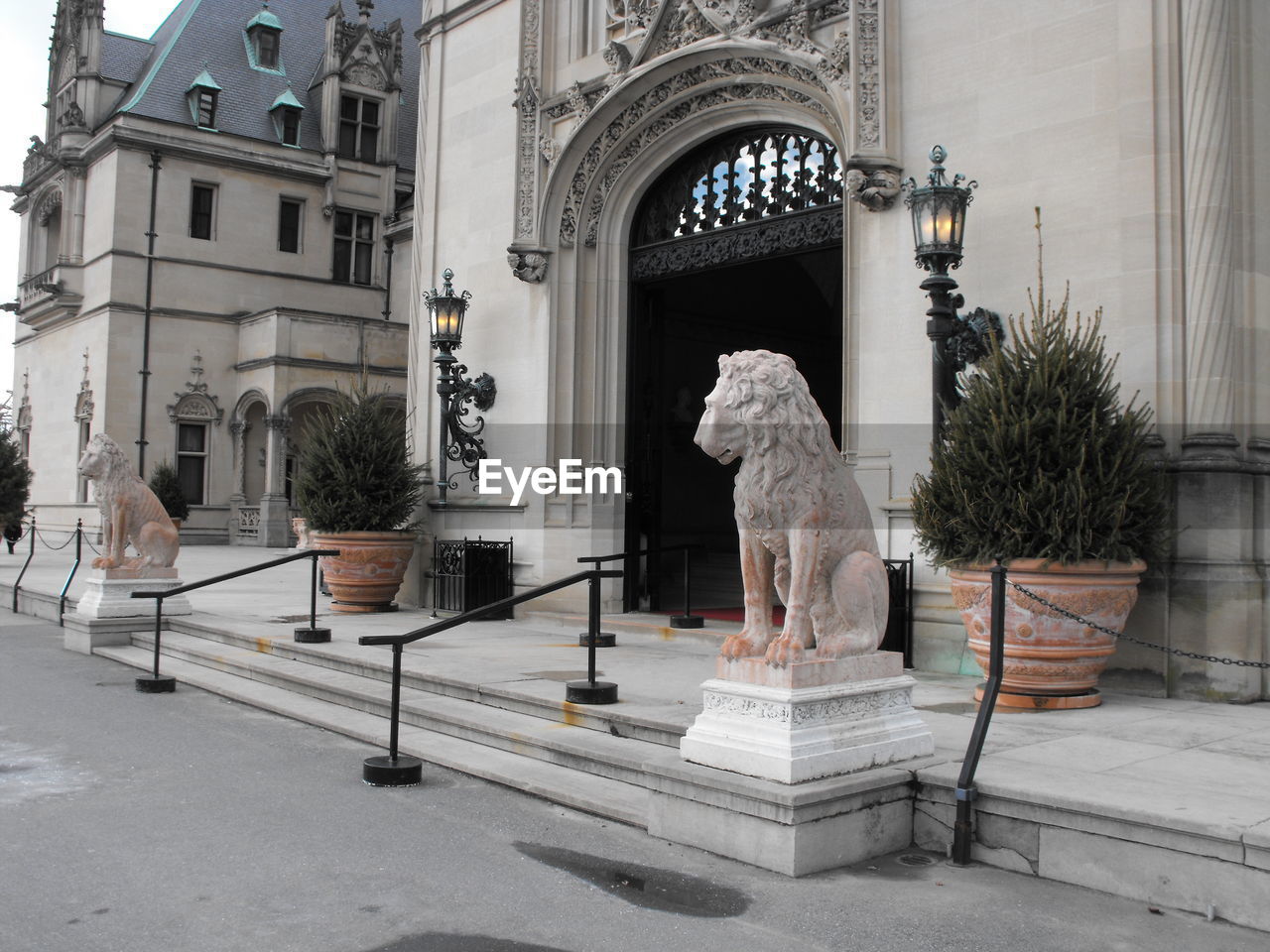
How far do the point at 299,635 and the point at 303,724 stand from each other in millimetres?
2694

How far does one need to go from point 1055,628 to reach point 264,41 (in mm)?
37677

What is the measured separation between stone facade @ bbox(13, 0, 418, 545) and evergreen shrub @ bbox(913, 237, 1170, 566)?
27508mm

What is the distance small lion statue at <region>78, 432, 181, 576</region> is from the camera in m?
12.9

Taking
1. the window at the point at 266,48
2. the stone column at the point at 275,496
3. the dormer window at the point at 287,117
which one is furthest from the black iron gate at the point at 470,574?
the window at the point at 266,48

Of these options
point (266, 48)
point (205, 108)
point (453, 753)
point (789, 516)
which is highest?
point (266, 48)

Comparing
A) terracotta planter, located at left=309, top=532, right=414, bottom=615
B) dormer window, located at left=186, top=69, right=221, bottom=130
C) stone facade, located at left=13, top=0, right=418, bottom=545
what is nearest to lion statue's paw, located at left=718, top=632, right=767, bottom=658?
terracotta planter, located at left=309, top=532, right=414, bottom=615

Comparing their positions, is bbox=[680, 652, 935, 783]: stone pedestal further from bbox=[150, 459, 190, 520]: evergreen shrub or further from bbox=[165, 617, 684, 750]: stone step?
bbox=[150, 459, 190, 520]: evergreen shrub

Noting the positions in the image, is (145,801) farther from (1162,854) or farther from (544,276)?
(544,276)

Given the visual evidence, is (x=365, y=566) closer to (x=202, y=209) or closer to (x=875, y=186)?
(x=875, y=186)

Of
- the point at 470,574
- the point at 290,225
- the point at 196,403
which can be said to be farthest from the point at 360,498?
the point at 290,225

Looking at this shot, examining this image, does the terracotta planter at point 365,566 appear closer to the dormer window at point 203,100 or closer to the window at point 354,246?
the window at point 354,246

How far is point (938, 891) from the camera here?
4754 mm

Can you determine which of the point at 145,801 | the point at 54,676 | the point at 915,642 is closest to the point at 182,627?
A: the point at 54,676

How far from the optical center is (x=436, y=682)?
8883 mm
